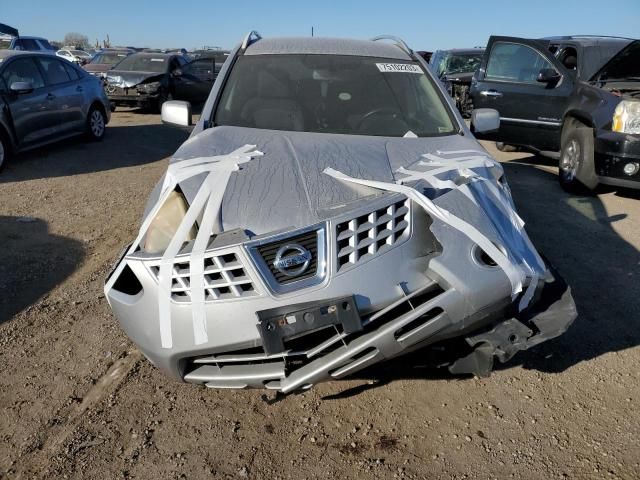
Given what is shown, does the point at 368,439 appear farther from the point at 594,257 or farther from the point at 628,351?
the point at 594,257

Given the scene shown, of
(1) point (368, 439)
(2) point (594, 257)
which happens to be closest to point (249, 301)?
(1) point (368, 439)

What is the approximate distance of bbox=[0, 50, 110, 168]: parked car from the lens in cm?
732

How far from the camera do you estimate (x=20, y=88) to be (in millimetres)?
7383

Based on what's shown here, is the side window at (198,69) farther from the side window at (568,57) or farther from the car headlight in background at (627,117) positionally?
the car headlight in background at (627,117)

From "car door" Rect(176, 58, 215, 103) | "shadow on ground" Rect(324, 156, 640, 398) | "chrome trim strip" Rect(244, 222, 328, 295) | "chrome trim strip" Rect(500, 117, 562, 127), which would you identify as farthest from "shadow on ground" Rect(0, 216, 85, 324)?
"car door" Rect(176, 58, 215, 103)

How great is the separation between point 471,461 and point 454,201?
3.66ft

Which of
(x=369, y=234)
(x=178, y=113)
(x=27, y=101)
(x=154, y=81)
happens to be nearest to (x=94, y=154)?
(x=27, y=101)

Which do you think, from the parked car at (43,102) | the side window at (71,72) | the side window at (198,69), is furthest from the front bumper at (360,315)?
the side window at (198,69)

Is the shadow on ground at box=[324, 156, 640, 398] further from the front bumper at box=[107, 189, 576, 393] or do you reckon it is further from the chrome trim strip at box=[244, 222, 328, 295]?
the chrome trim strip at box=[244, 222, 328, 295]

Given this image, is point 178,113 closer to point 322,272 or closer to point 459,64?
point 322,272

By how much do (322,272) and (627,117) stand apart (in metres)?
4.95

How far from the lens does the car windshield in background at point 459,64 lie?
14669 mm

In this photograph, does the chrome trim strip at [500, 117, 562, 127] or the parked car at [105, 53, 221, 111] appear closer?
the chrome trim strip at [500, 117, 562, 127]

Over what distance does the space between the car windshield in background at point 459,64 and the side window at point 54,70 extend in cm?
960
